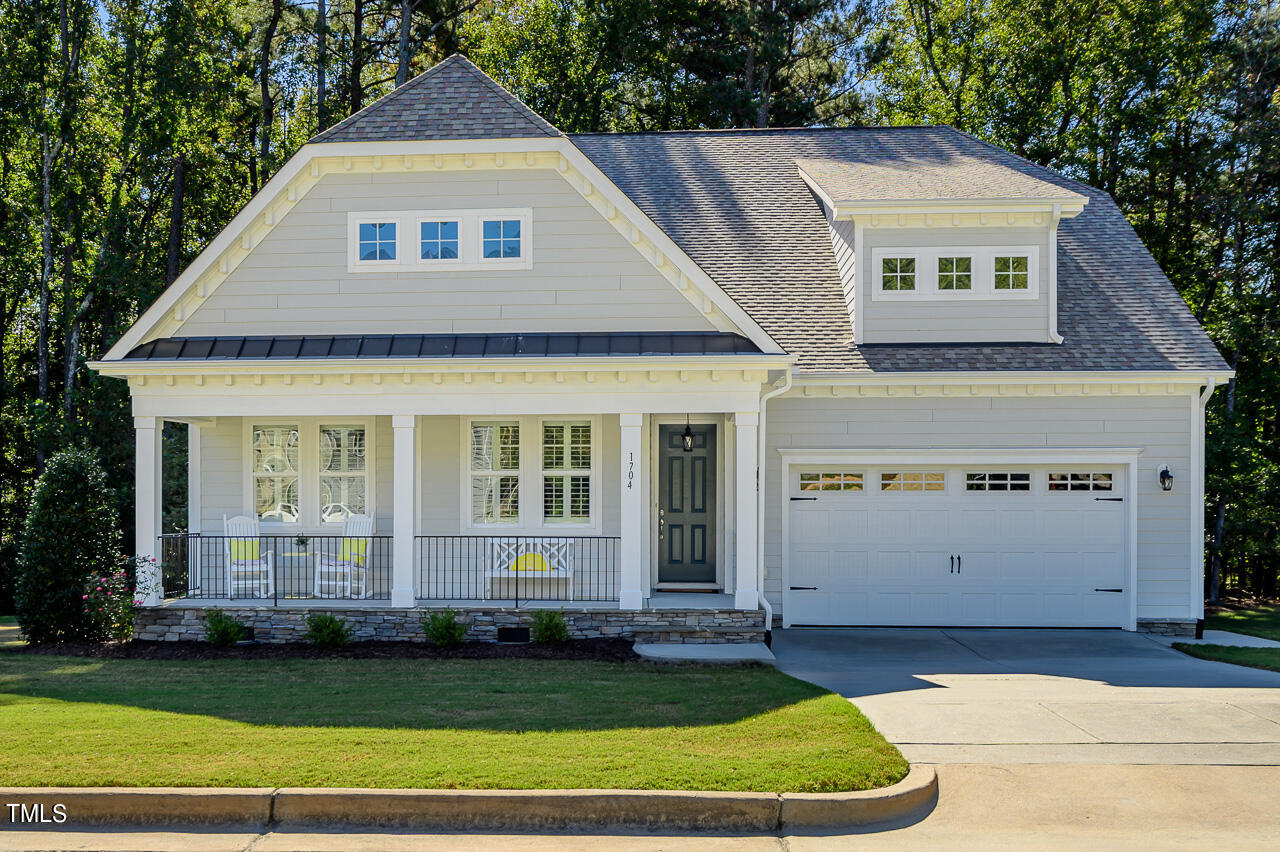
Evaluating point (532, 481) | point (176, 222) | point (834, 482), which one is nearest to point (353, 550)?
point (532, 481)

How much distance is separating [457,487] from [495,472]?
57 cm

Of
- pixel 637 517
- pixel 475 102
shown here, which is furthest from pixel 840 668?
pixel 475 102

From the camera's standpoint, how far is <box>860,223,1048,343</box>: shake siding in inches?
551

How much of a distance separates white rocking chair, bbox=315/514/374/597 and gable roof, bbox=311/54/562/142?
5146 millimetres

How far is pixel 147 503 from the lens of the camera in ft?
40.3

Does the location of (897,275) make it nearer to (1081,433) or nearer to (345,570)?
(1081,433)

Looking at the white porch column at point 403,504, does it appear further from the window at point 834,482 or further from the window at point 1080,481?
the window at point 1080,481

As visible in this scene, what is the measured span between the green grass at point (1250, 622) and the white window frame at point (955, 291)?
587 cm

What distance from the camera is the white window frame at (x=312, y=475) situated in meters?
13.7

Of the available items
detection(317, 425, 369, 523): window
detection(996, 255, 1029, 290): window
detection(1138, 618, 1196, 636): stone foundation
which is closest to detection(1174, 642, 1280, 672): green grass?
detection(1138, 618, 1196, 636): stone foundation

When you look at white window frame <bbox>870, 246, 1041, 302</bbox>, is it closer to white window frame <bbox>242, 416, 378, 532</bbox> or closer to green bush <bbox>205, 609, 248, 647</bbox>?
white window frame <bbox>242, 416, 378, 532</bbox>

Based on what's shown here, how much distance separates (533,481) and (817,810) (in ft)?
26.8

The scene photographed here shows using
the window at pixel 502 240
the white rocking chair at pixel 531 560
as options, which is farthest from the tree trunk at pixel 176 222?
the white rocking chair at pixel 531 560

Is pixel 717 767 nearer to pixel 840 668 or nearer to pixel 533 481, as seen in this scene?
pixel 840 668
